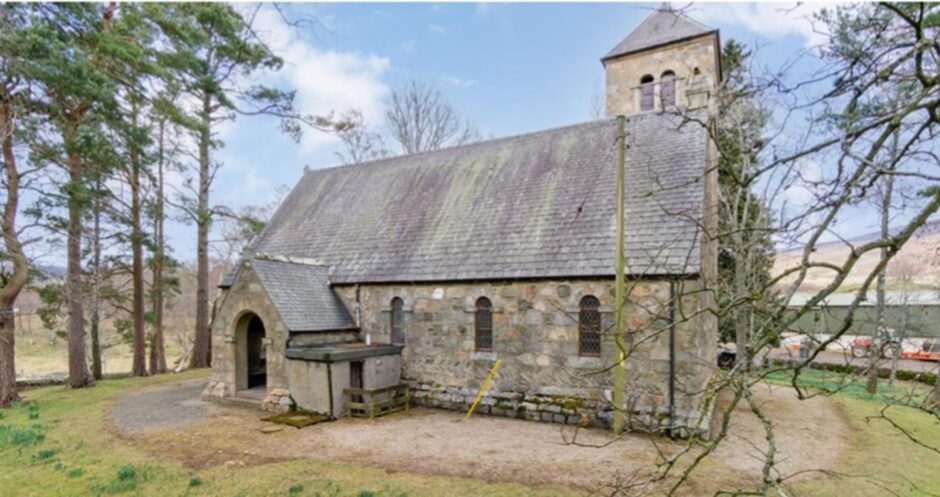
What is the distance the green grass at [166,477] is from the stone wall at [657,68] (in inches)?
507

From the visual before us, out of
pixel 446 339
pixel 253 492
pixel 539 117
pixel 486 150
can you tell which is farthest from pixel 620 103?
pixel 253 492

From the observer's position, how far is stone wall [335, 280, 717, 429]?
10781mm

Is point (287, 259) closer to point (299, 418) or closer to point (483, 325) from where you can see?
point (299, 418)

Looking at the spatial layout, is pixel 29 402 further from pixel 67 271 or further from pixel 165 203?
pixel 165 203

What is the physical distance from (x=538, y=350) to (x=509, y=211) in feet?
13.6

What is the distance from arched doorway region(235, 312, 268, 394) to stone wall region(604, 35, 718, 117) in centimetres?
1323

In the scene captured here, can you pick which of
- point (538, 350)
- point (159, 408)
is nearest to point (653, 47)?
point (538, 350)

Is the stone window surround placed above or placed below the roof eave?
below

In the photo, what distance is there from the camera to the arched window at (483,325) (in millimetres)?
12961

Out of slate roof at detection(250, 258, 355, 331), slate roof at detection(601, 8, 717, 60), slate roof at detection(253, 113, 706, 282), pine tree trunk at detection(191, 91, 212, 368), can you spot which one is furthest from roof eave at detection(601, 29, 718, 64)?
pine tree trunk at detection(191, 91, 212, 368)

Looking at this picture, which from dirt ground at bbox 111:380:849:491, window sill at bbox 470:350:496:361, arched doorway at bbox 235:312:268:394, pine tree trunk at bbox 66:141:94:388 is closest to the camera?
dirt ground at bbox 111:380:849:491

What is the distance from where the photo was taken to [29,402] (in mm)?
14523

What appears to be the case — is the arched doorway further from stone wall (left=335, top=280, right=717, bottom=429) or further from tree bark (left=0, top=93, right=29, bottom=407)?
tree bark (left=0, top=93, right=29, bottom=407)

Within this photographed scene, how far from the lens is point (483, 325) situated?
1305cm
